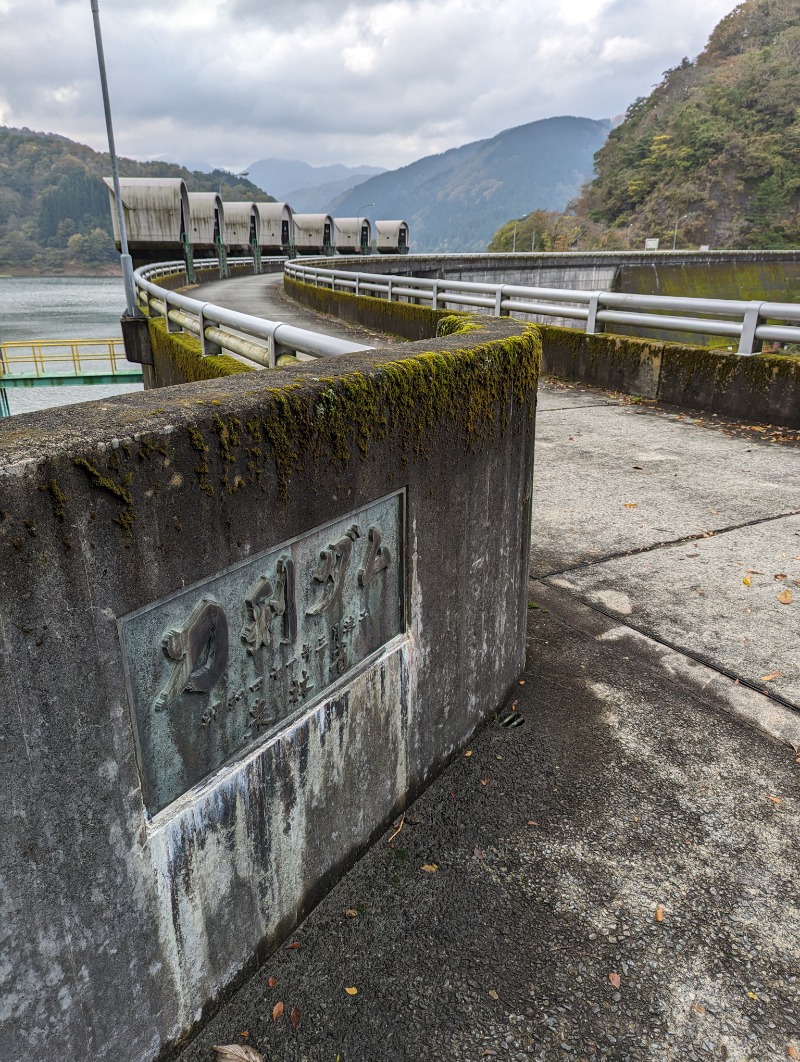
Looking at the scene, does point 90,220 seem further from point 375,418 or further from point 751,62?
point 375,418

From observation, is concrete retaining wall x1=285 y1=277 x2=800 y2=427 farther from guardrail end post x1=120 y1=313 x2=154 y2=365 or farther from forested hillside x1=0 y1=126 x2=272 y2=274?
forested hillside x1=0 y1=126 x2=272 y2=274

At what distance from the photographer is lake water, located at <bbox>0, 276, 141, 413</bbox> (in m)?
61.2

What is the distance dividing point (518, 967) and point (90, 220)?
584 feet

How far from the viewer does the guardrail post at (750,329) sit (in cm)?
744

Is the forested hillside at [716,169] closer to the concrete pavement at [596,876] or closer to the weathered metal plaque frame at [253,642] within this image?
the concrete pavement at [596,876]

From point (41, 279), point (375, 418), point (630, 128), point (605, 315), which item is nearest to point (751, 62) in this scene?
point (630, 128)

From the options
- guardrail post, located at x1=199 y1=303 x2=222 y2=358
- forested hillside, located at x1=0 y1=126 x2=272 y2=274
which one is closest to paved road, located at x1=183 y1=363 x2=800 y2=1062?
guardrail post, located at x1=199 y1=303 x2=222 y2=358

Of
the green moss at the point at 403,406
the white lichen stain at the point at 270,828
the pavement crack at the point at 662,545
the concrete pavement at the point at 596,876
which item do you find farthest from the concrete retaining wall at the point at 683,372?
the white lichen stain at the point at 270,828

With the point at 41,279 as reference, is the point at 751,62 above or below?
above

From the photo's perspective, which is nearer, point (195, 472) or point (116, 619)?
point (116, 619)

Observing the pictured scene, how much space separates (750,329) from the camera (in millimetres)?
7566

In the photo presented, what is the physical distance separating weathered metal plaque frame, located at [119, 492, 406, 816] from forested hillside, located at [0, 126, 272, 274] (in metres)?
152

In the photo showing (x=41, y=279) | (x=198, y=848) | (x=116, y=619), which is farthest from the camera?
(x=41, y=279)

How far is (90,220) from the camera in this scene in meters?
153
